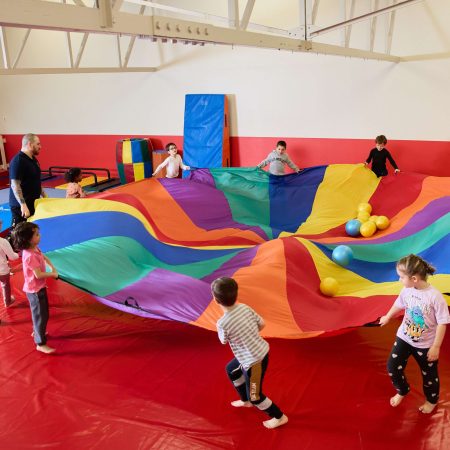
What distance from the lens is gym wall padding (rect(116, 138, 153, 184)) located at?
9.16 m

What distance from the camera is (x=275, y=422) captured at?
2.78 metres

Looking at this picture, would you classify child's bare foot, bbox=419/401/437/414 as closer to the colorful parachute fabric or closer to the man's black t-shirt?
the colorful parachute fabric

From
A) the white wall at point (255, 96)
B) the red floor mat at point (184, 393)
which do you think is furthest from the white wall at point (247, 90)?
the red floor mat at point (184, 393)

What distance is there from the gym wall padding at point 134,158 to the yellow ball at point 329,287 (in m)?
6.03

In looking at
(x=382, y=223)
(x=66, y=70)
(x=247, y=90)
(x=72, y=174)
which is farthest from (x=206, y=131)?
(x=382, y=223)

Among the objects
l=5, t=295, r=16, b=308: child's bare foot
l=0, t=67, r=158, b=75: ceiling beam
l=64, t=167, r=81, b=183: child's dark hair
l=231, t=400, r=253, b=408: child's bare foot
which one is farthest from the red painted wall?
l=231, t=400, r=253, b=408: child's bare foot

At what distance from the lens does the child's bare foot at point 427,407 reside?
282 centimetres

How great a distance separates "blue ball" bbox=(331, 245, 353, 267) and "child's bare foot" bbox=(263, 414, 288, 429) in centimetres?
172

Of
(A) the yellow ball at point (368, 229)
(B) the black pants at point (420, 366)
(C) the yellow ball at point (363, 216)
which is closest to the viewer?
(B) the black pants at point (420, 366)

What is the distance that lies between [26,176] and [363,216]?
354cm

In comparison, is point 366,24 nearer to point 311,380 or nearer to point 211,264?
point 211,264

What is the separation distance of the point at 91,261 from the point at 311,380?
194 centimetres

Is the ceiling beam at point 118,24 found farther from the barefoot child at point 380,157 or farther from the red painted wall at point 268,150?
the red painted wall at point 268,150

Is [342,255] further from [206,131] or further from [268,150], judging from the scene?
[206,131]
